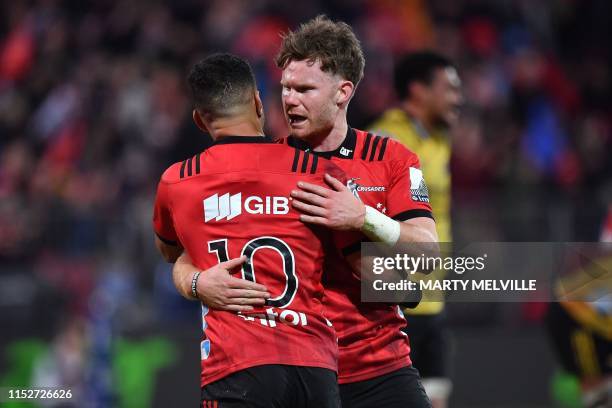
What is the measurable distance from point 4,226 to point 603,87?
7.74 metres

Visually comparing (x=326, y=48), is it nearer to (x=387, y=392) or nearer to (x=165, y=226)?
(x=165, y=226)

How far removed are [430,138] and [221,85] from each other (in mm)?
2817

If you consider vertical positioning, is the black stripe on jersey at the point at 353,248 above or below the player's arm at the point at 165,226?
below

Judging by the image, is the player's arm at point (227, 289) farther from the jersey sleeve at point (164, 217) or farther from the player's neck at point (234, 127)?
the player's neck at point (234, 127)

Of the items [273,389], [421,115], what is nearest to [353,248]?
[273,389]

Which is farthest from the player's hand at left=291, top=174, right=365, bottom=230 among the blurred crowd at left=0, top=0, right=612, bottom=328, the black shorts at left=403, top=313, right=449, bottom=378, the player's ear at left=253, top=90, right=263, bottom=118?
the blurred crowd at left=0, top=0, right=612, bottom=328

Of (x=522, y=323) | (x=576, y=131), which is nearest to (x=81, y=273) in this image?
(x=522, y=323)

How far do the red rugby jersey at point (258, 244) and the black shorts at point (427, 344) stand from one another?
2.34m

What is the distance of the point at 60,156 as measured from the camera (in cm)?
1227

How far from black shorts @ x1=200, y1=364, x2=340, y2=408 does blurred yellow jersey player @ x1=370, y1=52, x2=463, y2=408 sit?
2.35m

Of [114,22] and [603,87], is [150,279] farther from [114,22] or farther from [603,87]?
[603,87]

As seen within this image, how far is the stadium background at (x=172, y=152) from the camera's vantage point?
392 inches

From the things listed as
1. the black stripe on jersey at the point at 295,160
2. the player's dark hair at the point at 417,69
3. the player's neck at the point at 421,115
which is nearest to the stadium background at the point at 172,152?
the player's dark hair at the point at 417,69

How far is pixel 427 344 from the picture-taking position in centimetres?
627
